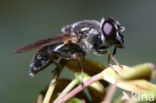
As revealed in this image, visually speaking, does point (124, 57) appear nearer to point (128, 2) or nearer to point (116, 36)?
point (128, 2)

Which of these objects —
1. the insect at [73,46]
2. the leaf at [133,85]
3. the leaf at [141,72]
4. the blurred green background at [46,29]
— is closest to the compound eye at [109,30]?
the insect at [73,46]

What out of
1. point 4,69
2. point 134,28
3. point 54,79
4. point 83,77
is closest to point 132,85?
point 83,77

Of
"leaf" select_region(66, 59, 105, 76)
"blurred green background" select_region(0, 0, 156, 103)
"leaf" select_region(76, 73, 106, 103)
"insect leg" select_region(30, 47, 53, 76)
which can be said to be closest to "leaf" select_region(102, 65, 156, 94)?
→ "leaf" select_region(76, 73, 106, 103)

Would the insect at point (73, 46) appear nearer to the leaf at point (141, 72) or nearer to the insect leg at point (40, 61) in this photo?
the insect leg at point (40, 61)

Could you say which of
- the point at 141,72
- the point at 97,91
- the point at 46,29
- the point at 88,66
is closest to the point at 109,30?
the point at 88,66

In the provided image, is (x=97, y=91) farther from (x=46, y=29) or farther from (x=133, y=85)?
(x=46, y=29)

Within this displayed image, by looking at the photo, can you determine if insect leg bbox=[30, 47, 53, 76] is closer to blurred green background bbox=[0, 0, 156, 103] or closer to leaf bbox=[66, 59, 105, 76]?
leaf bbox=[66, 59, 105, 76]
